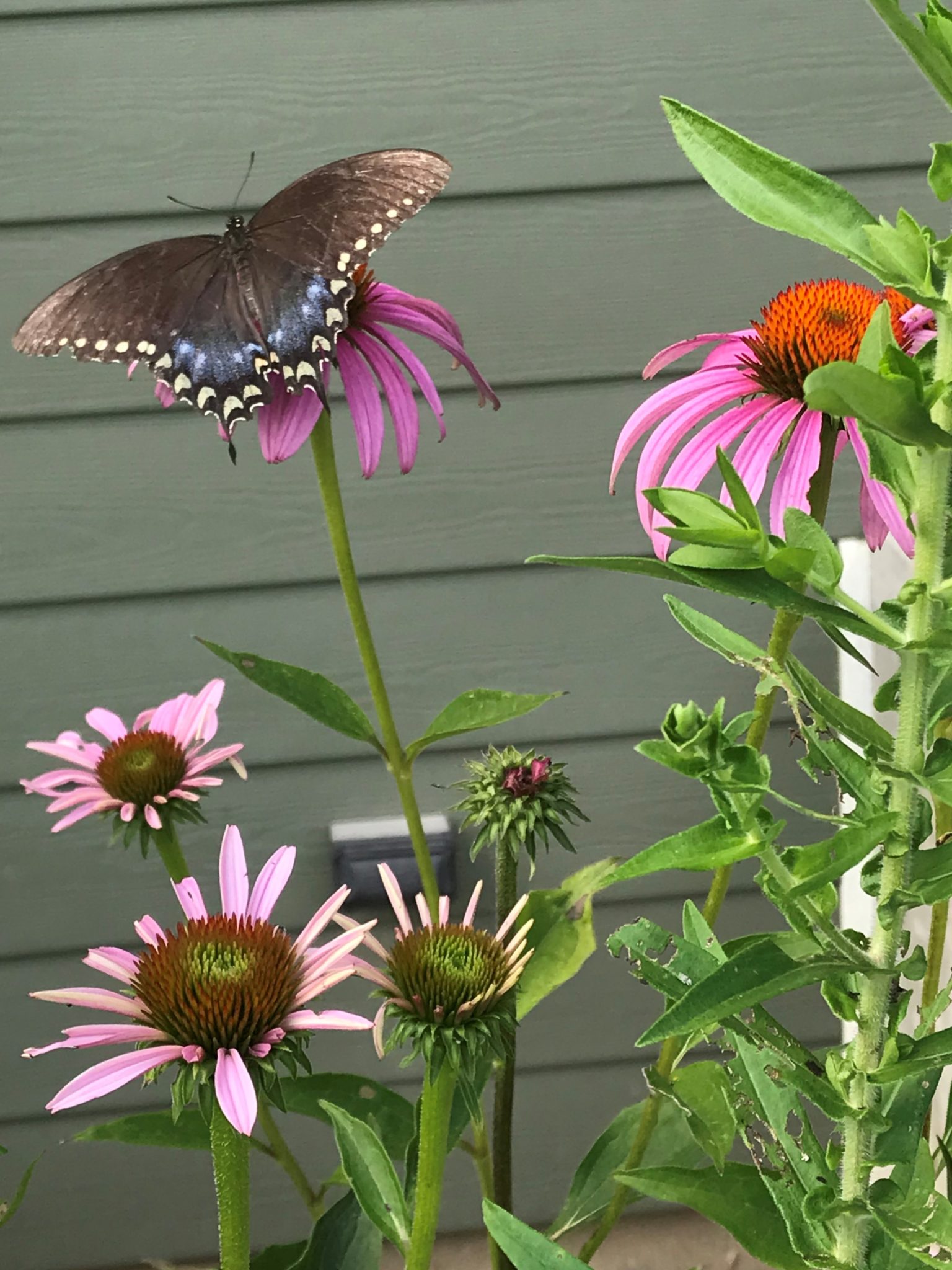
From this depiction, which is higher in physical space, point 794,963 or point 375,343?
point 375,343

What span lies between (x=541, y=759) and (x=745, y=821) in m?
0.33

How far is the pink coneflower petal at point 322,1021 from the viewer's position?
38cm

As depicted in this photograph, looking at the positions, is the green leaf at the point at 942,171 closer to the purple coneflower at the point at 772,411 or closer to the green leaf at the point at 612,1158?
the purple coneflower at the point at 772,411

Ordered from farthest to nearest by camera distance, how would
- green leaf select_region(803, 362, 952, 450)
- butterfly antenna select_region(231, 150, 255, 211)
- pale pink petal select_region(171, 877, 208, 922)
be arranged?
butterfly antenna select_region(231, 150, 255, 211), pale pink petal select_region(171, 877, 208, 922), green leaf select_region(803, 362, 952, 450)

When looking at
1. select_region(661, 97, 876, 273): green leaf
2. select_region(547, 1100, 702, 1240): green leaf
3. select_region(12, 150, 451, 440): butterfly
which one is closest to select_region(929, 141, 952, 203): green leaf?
select_region(661, 97, 876, 273): green leaf

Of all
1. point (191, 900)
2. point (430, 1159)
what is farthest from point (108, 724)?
point (430, 1159)

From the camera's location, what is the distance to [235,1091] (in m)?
0.37

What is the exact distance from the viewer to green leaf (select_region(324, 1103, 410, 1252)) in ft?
1.41

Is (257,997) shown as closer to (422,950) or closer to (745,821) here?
(422,950)

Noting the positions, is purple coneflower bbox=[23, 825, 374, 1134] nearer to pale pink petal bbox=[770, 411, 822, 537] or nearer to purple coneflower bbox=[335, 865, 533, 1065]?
purple coneflower bbox=[335, 865, 533, 1065]

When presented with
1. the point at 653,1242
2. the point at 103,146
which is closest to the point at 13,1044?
the point at 653,1242

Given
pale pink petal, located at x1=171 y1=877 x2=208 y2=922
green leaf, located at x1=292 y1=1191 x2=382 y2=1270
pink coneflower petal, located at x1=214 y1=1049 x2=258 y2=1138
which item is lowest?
green leaf, located at x1=292 y1=1191 x2=382 y2=1270


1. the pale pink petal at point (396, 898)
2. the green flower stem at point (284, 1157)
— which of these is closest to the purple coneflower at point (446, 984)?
the pale pink petal at point (396, 898)

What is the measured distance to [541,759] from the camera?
1.85 feet
